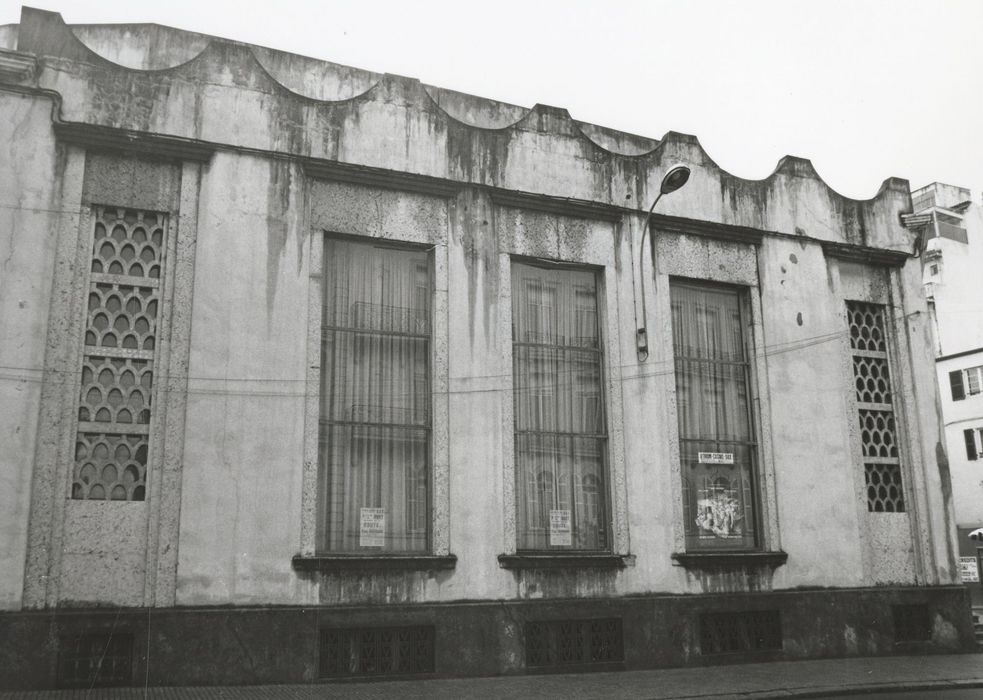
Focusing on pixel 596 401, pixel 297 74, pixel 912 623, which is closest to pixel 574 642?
pixel 596 401

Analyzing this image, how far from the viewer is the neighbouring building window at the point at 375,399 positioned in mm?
13234

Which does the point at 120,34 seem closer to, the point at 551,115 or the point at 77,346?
the point at 77,346

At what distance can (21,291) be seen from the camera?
1166 cm

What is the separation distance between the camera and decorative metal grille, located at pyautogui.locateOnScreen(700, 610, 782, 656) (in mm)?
14641

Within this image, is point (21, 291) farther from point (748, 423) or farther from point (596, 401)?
point (748, 423)

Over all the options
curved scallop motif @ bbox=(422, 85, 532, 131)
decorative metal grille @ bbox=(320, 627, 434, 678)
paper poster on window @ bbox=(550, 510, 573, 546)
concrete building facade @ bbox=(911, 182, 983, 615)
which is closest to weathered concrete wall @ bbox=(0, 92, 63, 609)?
decorative metal grille @ bbox=(320, 627, 434, 678)

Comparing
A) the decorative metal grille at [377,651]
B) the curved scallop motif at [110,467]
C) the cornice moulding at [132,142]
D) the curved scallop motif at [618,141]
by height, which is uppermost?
the curved scallop motif at [618,141]

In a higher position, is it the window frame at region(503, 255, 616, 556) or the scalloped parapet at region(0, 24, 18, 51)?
the scalloped parapet at region(0, 24, 18, 51)

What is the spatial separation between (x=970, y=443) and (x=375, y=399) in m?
32.6

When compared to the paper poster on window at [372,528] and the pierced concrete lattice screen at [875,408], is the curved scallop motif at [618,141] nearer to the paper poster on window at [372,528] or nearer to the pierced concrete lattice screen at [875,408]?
the pierced concrete lattice screen at [875,408]

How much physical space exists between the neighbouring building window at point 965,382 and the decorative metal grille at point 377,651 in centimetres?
3238

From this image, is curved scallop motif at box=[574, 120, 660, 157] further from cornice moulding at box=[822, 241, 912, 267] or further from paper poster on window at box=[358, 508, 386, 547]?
paper poster on window at box=[358, 508, 386, 547]

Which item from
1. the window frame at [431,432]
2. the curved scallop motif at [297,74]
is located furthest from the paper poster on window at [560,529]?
the curved scallop motif at [297,74]

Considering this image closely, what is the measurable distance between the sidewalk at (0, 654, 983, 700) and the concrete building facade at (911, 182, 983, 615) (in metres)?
25.3
